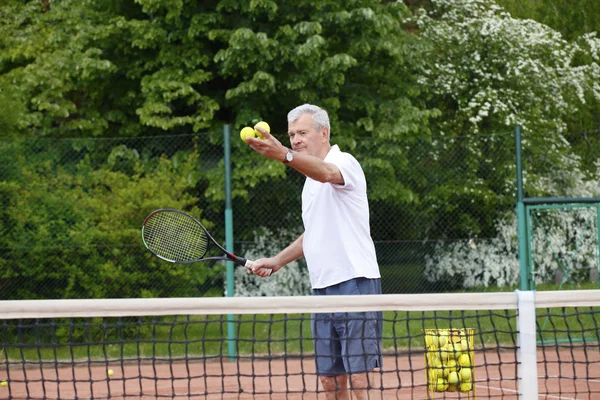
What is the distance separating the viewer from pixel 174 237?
514cm

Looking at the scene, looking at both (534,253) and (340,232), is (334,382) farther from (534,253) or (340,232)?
(534,253)

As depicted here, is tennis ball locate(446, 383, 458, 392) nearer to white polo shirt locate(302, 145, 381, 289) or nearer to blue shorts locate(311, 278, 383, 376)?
blue shorts locate(311, 278, 383, 376)

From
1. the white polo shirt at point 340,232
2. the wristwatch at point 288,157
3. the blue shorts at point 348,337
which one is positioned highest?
the wristwatch at point 288,157

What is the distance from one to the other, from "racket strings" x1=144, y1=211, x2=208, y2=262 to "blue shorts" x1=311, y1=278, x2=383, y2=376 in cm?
125

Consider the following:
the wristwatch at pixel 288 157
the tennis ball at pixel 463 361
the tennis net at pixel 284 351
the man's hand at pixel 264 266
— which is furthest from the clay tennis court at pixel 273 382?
the wristwatch at pixel 288 157

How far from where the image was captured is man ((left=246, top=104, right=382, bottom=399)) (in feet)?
12.6

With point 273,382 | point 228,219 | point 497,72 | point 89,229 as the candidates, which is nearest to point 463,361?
point 273,382

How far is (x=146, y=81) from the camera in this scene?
12.9 meters

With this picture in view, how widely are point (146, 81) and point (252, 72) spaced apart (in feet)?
4.97

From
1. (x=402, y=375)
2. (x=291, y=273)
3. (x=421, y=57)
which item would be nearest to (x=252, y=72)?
(x=421, y=57)

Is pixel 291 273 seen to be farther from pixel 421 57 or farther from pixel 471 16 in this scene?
pixel 471 16

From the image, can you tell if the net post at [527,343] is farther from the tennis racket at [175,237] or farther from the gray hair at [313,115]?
the tennis racket at [175,237]

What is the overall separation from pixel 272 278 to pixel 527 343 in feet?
18.6

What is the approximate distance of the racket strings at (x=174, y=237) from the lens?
16.5ft
